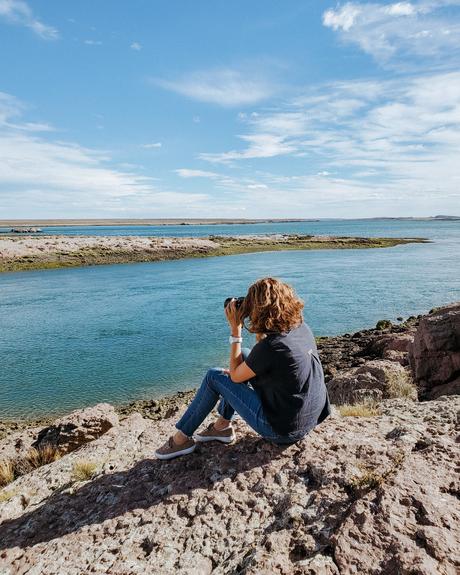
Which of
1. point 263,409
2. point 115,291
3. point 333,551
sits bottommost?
point 115,291

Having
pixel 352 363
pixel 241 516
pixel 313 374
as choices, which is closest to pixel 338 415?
pixel 313 374

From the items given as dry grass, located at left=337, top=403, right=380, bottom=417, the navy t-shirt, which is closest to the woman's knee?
the navy t-shirt

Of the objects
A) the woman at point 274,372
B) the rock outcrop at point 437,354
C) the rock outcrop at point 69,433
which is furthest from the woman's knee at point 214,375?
the rock outcrop at point 437,354

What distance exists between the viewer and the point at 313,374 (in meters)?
4.64

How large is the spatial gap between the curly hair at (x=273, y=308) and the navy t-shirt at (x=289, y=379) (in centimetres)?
10

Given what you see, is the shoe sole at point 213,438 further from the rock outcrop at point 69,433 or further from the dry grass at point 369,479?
the rock outcrop at point 69,433

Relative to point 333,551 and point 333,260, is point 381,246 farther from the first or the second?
point 333,551

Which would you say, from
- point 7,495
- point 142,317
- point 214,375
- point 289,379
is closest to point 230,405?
point 214,375

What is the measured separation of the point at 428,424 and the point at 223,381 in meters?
2.95

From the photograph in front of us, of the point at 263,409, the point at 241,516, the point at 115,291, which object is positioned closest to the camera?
the point at 241,516

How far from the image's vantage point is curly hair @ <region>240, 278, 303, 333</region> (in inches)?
175

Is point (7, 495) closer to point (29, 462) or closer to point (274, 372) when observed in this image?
point (29, 462)

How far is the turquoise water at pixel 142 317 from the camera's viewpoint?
1566 cm

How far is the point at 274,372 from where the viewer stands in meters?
4.41
